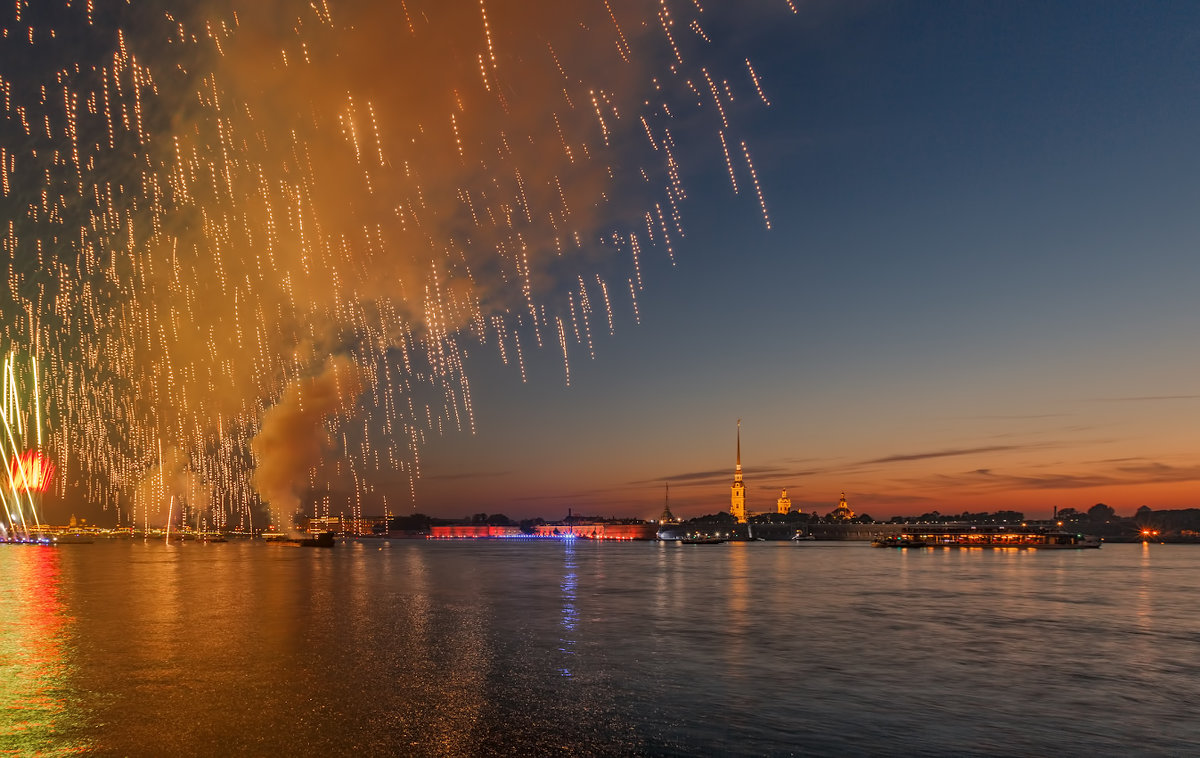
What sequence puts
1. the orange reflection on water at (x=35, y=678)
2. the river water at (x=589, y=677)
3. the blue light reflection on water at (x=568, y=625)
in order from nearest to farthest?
the orange reflection on water at (x=35, y=678) < the river water at (x=589, y=677) < the blue light reflection on water at (x=568, y=625)

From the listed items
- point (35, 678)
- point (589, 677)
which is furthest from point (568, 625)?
point (35, 678)

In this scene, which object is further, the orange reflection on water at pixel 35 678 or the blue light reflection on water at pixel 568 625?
the blue light reflection on water at pixel 568 625

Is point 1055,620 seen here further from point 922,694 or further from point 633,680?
point 633,680

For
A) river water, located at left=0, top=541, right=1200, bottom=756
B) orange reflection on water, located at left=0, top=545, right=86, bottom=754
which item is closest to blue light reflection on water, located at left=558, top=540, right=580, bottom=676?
river water, located at left=0, top=541, right=1200, bottom=756

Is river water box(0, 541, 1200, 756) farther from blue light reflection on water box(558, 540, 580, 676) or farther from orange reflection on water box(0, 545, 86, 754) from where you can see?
blue light reflection on water box(558, 540, 580, 676)

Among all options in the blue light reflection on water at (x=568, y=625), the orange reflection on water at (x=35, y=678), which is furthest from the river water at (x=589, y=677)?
the blue light reflection on water at (x=568, y=625)

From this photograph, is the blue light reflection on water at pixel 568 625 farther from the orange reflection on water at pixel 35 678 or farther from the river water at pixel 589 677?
the orange reflection on water at pixel 35 678
